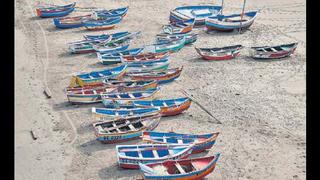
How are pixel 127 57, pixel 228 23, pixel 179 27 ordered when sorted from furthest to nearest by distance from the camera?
pixel 228 23
pixel 179 27
pixel 127 57

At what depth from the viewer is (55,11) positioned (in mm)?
43750

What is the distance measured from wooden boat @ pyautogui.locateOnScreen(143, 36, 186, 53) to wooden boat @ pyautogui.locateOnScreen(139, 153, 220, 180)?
1500cm

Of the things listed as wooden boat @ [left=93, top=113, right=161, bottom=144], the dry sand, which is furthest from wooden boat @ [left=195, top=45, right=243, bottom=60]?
wooden boat @ [left=93, top=113, right=161, bottom=144]

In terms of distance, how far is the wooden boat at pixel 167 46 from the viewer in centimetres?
3247

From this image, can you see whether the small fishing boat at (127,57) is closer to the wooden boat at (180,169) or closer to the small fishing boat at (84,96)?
the small fishing boat at (84,96)

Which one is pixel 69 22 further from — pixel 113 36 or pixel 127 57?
pixel 127 57

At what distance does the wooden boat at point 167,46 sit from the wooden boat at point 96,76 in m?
3.80

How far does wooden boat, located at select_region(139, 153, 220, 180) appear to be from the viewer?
17.5 meters

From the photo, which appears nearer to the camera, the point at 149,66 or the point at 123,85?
the point at 123,85

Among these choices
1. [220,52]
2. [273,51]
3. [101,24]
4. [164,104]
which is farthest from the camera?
[101,24]

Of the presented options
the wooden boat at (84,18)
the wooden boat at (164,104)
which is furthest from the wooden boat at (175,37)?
the wooden boat at (164,104)

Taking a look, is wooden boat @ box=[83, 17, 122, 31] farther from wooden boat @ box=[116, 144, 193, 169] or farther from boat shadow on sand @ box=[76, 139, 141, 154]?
wooden boat @ box=[116, 144, 193, 169]

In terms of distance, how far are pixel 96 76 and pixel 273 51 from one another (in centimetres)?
1186

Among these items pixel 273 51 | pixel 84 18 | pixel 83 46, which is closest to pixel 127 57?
pixel 83 46
